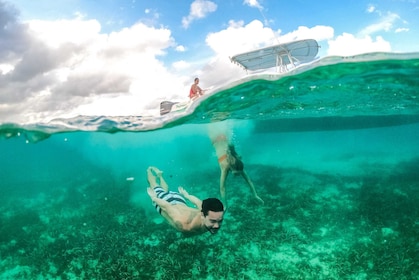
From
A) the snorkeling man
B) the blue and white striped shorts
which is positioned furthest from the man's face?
the blue and white striped shorts

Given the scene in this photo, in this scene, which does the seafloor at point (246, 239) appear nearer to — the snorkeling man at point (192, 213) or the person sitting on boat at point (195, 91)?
the snorkeling man at point (192, 213)


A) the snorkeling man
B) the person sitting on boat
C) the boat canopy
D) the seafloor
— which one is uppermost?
the boat canopy

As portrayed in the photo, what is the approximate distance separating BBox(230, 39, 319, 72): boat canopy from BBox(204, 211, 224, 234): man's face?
345 inches

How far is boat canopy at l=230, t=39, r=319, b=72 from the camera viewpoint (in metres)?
12.9

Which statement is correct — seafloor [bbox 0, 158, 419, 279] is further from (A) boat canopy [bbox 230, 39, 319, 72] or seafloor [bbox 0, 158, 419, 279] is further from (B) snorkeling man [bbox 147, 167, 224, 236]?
(A) boat canopy [bbox 230, 39, 319, 72]

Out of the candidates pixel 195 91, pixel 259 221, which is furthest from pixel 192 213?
pixel 195 91

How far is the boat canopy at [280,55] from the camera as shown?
1294 cm

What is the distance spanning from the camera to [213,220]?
5875 mm

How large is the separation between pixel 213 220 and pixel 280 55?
32.9 ft

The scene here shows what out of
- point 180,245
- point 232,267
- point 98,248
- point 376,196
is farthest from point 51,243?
point 376,196

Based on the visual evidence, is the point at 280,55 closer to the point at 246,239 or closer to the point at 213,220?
the point at 246,239

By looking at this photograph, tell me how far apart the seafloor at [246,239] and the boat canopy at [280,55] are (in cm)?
714

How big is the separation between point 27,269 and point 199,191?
9.86 m

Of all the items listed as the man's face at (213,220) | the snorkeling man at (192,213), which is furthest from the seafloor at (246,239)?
the man's face at (213,220)
